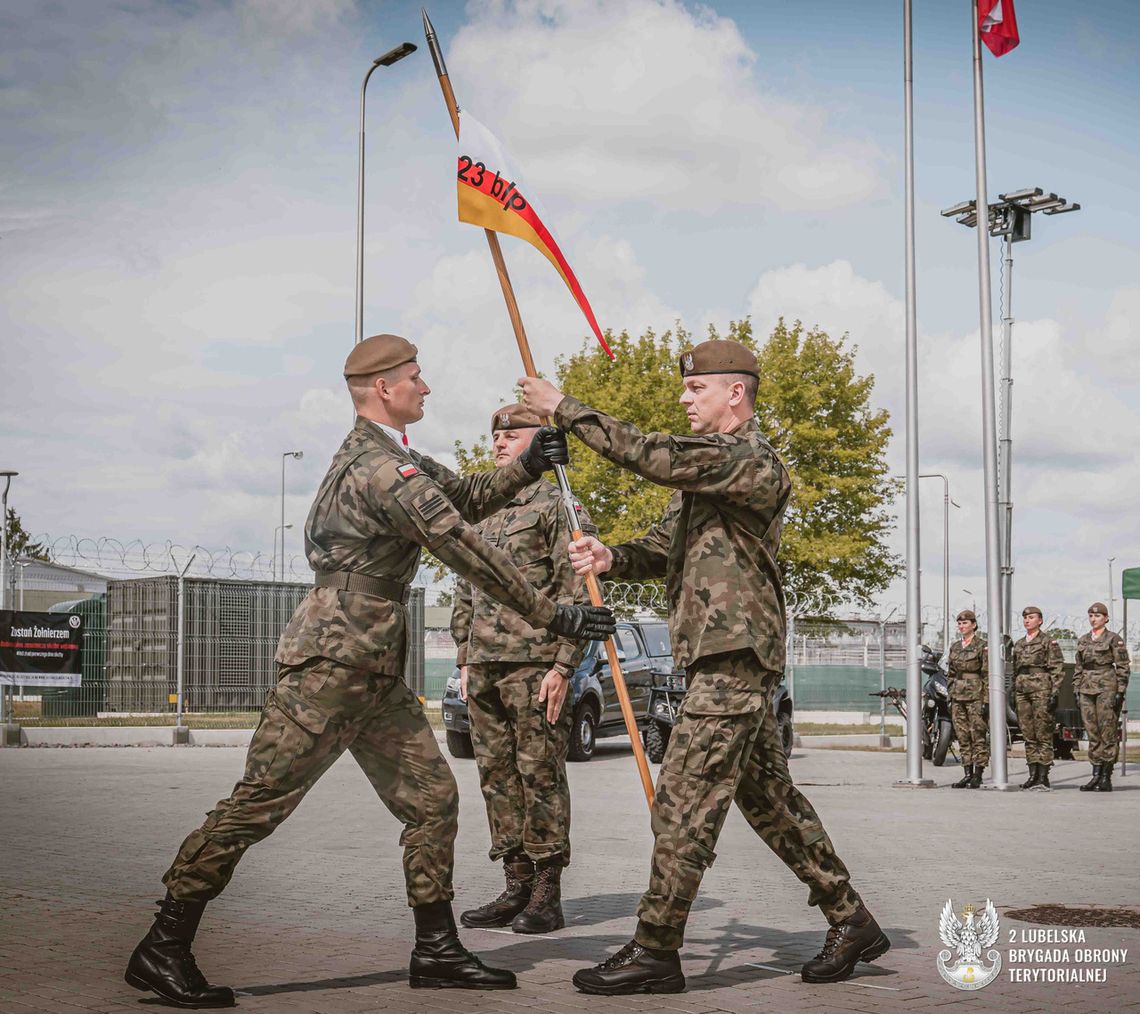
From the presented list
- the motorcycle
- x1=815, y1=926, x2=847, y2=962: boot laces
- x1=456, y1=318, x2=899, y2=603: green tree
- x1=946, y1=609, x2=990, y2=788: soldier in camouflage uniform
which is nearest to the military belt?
x1=815, y1=926, x2=847, y2=962: boot laces

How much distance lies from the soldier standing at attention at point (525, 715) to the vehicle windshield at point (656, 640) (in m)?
12.5

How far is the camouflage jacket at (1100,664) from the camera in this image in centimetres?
1647

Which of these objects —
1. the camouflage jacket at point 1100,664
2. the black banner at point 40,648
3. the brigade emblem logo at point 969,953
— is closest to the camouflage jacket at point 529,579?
the brigade emblem logo at point 969,953

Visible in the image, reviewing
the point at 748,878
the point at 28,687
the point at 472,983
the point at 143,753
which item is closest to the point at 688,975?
the point at 472,983

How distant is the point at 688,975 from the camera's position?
5422mm

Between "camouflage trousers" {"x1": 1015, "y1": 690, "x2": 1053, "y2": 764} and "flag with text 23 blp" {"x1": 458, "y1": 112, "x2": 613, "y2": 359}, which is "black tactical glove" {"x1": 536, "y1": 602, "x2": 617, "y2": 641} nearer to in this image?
"flag with text 23 blp" {"x1": 458, "y1": 112, "x2": 613, "y2": 359}

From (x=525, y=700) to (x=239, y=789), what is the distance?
1884 mm

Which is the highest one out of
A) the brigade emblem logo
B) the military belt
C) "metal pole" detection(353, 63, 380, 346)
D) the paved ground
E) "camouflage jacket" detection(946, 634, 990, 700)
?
"metal pole" detection(353, 63, 380, 346)

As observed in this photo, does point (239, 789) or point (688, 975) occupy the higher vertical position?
point (239, 789)

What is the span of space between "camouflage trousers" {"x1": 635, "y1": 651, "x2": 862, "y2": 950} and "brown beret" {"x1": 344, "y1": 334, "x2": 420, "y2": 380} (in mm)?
1548

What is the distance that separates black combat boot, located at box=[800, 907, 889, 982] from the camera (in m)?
5.27

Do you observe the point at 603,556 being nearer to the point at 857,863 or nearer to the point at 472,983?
the point at 472,983

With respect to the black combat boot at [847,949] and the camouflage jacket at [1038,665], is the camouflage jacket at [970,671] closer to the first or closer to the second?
the camouflage jacket at [1038,665]

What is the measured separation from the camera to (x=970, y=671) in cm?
1716
